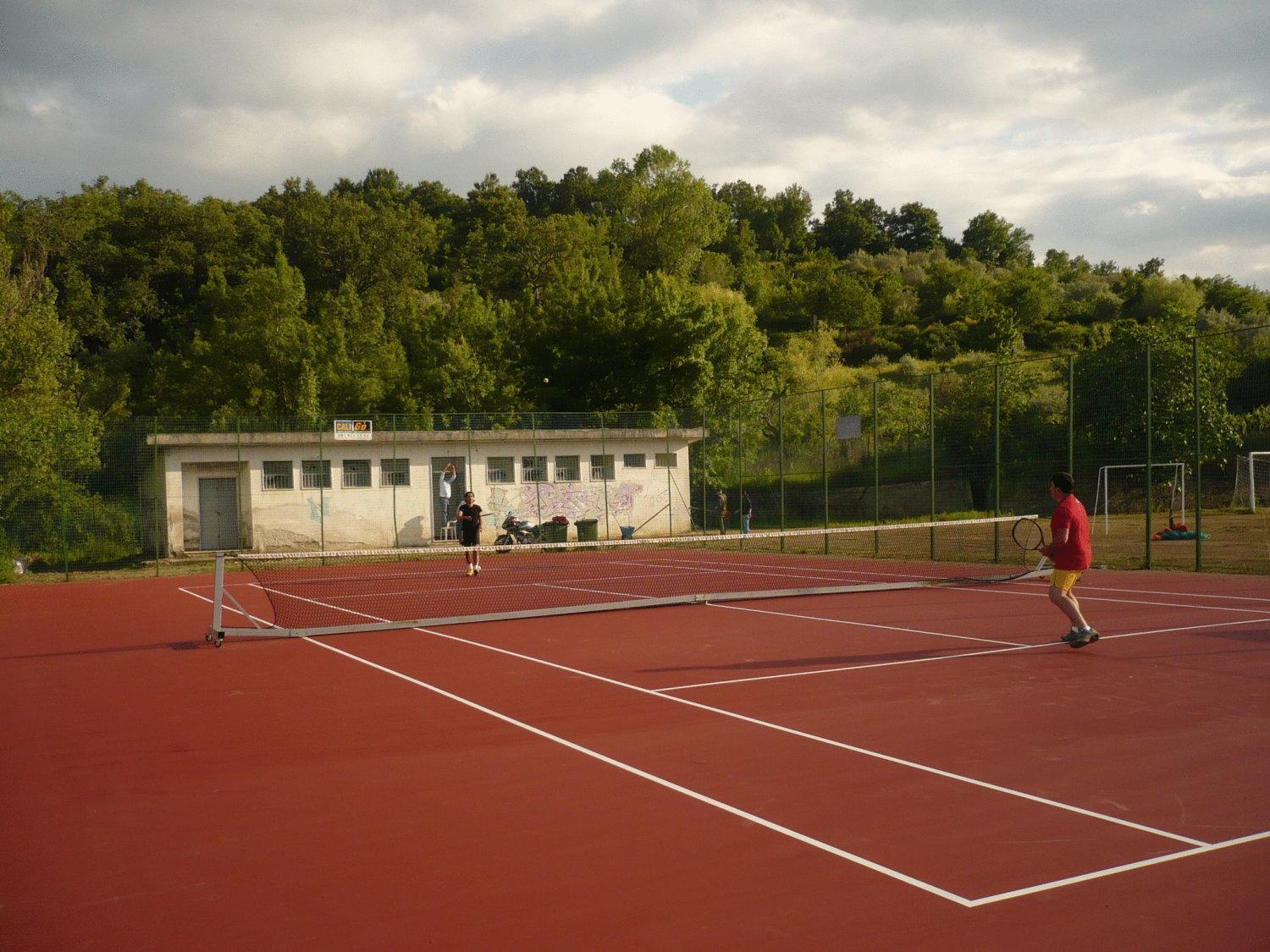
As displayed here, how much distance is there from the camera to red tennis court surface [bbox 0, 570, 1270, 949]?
14.0ft

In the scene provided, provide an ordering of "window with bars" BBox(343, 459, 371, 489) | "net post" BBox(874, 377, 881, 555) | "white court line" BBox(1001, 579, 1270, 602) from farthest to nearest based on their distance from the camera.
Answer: "window with bars" BBox(343, 459, 371, 489)
"net post" BBox(874, 377, 881, 555)
"white court line" BBox(1001, 579, 1270, 602)

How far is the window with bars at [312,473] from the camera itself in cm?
3028

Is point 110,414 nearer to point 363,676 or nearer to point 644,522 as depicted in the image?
point 644,522

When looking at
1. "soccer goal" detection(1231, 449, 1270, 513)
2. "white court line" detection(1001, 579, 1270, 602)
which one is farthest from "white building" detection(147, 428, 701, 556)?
"white court line" detection(1001, 579, 1270, 602)

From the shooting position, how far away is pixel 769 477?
29.0 m

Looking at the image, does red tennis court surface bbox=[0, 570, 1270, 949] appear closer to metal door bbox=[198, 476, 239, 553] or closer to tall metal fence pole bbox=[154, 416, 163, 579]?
tall metal fence pole bbox=[154, 416, 163, 579]

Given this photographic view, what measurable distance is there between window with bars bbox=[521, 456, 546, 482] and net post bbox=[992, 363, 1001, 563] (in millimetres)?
14834

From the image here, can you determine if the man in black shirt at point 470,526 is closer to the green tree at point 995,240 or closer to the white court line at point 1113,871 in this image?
the white court line at point 1113,871

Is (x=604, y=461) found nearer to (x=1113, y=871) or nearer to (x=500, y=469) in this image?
(x=500, y=469)

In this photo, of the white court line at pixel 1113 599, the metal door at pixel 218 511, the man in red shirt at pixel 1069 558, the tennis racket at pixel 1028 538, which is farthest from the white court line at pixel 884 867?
the metal door at pixel 218 511

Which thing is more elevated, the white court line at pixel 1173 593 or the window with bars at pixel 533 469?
the window with bars at pixel 533 469

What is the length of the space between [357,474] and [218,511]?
12.9 feet

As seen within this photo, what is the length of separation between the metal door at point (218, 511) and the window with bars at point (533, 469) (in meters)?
8.26

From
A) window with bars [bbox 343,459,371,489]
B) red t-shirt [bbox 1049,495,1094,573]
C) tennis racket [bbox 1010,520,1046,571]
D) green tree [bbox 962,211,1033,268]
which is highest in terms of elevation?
green tree [bbox 962,211,1033,268]
